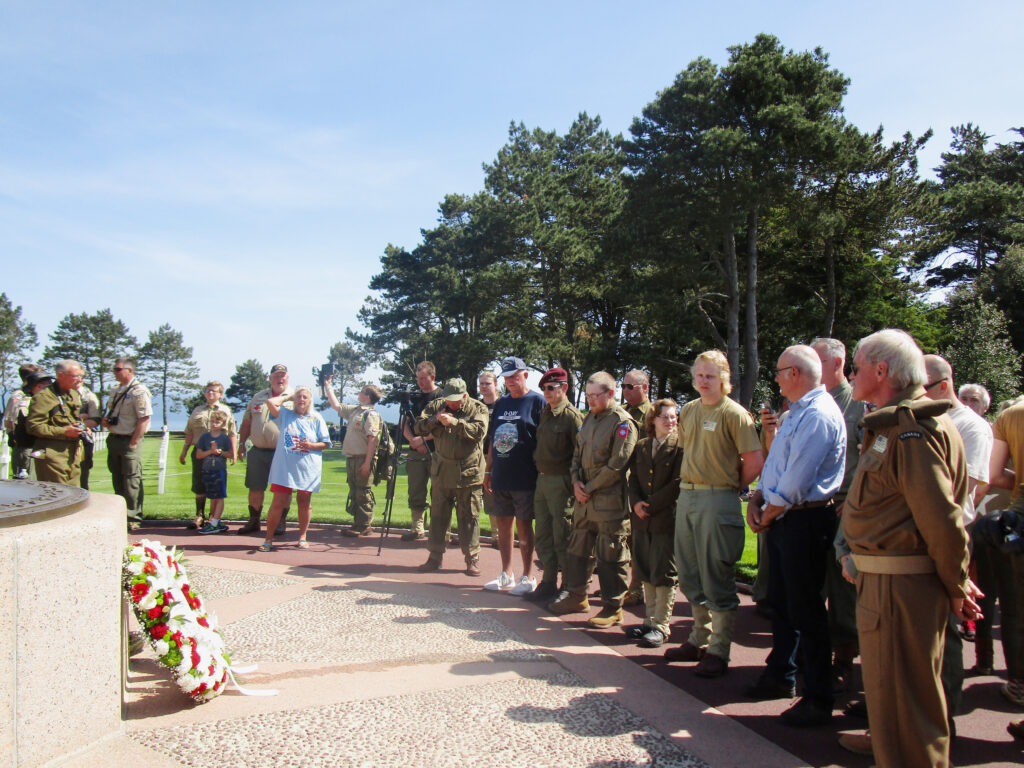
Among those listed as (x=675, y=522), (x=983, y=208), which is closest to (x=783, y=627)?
(x=675, y=522)

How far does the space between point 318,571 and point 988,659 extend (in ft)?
18.5

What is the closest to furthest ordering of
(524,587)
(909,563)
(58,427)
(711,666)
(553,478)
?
(909,563) < (711,666) < (553,478) < (524,587) < (58,427)

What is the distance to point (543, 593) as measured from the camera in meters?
6.37

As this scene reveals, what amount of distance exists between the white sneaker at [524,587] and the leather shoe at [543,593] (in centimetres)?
9

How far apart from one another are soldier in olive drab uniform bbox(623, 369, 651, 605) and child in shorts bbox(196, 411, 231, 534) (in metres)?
5.31

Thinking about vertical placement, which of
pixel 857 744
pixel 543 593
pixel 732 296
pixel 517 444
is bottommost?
pixel 857 744

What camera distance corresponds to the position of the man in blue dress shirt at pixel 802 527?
393 cm

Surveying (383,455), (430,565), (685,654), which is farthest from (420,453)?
(685,654)

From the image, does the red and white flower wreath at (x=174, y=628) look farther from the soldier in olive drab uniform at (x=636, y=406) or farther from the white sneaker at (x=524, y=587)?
the soldier in olive drab uniform at (x=636, y=406)

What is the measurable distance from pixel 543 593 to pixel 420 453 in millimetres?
3126

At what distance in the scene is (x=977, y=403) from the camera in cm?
618

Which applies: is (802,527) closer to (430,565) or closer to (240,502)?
(430,565)

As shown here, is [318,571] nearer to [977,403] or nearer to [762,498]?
[762,498]

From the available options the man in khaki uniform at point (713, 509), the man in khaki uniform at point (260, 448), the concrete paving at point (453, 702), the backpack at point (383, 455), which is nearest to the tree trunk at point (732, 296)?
the backpack at point (383, 455)
